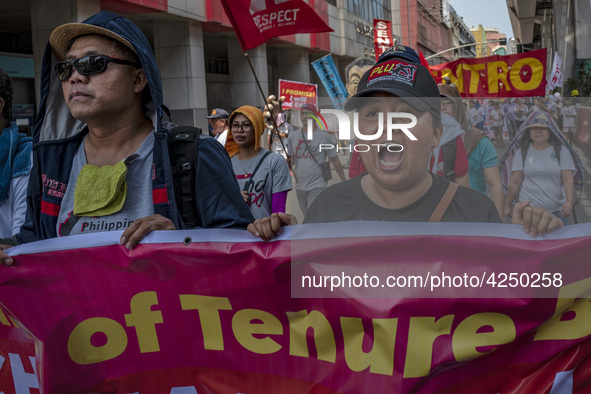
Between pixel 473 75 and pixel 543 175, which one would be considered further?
pixel 473 75

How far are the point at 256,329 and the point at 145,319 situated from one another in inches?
15.1

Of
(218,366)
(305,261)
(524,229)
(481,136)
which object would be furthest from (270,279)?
(481,136)

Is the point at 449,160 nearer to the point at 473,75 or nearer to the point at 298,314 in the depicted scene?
the point at 298,314

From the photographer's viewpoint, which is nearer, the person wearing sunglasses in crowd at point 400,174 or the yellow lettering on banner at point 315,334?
the yellow lettering on banner at point 315,334

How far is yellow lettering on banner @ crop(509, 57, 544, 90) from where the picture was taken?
35.8 feet

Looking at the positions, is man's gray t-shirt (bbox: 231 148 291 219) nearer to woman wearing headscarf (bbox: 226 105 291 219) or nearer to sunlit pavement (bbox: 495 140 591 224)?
woman wearing headscarf (bbox: 226 105 291 219)

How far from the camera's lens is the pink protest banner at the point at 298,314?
206cm

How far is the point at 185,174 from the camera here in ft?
8.41

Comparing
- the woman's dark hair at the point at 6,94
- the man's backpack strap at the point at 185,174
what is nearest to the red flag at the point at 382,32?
the woman's dark hair at the point at 6,94

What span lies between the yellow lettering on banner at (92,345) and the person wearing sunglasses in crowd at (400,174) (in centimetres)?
58

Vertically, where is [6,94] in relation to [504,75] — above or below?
below

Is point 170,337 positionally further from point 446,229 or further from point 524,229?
point 524,229

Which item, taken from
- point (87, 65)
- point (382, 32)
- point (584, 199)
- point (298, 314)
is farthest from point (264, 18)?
point (382, 32)

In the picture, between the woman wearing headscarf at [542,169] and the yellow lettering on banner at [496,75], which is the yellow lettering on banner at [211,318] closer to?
the woman wearing headscarf at [542,169]
